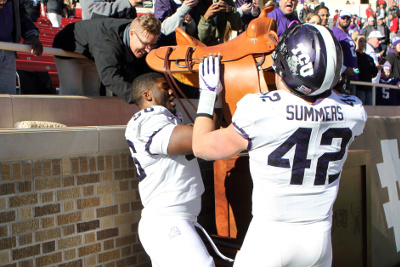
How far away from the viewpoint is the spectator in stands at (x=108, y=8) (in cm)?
467

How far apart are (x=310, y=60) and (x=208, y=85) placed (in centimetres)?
54

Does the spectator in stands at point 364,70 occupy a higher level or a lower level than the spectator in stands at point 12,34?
lower

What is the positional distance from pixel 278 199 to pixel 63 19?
12512mm

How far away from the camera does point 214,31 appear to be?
204 inches

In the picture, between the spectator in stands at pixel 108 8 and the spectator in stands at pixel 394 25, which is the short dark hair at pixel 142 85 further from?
the spectator in stands at pixel 394 25

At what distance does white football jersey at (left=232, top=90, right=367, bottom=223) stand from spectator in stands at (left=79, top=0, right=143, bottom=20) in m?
2.80

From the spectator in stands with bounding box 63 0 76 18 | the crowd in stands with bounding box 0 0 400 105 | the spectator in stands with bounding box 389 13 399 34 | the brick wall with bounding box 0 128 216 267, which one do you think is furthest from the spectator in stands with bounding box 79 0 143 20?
the spectator in stands with bounding box 389 13 399 34

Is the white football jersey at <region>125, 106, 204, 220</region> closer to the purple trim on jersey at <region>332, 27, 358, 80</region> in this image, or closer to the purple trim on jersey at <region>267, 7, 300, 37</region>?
the purple trim on jersey at <region>267, 7, 300, 37</region>

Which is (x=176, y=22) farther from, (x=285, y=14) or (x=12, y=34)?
(x=285, y=14)

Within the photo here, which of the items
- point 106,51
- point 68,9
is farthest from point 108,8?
point 68,9

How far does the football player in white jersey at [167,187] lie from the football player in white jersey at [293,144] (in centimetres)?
37

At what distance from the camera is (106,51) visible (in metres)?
3.70

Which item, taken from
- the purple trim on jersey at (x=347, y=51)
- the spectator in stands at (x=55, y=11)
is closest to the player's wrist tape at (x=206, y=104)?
the purple trim on jersey at (x=347, y=51)

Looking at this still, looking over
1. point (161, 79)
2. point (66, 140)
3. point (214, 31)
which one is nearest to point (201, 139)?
point (161, 79)
